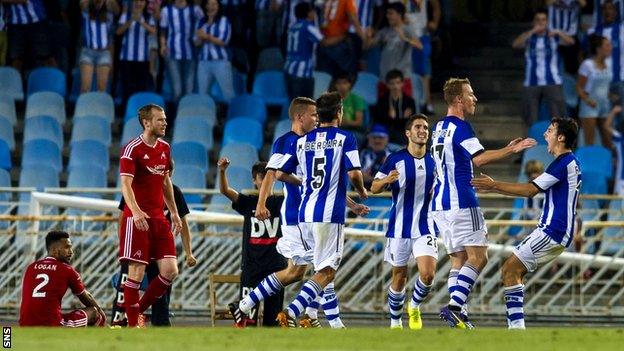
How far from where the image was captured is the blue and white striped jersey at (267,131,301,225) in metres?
18.9

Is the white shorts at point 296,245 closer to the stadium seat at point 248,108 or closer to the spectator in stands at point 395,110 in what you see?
the spectator in stands at point 395,110

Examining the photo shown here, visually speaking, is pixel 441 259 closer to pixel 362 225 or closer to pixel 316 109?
pixel 362 225

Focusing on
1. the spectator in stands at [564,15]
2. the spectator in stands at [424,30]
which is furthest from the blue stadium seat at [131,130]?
the spectator in stands at [564,15]

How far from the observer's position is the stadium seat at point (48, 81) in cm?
2870

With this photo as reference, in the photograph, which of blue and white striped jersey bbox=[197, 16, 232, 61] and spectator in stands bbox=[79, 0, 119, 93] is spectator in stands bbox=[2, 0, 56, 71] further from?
blue and white striped jersey bbox=[197, 16, 232, 61]

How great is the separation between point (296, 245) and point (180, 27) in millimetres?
10039

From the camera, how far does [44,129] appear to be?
27438mm

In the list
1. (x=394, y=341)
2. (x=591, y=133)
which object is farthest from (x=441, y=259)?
(x=394, y=341)

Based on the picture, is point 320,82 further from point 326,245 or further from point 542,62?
point 326,245

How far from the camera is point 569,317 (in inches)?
937

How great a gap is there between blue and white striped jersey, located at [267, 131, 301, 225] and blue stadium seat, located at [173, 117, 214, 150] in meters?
7.94

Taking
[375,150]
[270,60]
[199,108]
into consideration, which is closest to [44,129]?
[199,108]

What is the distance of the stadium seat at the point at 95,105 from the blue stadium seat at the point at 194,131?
1021 mm

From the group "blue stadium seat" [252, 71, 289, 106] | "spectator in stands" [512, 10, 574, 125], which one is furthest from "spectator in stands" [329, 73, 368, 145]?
"spectator in stands" [512, 10, 574, 125]
